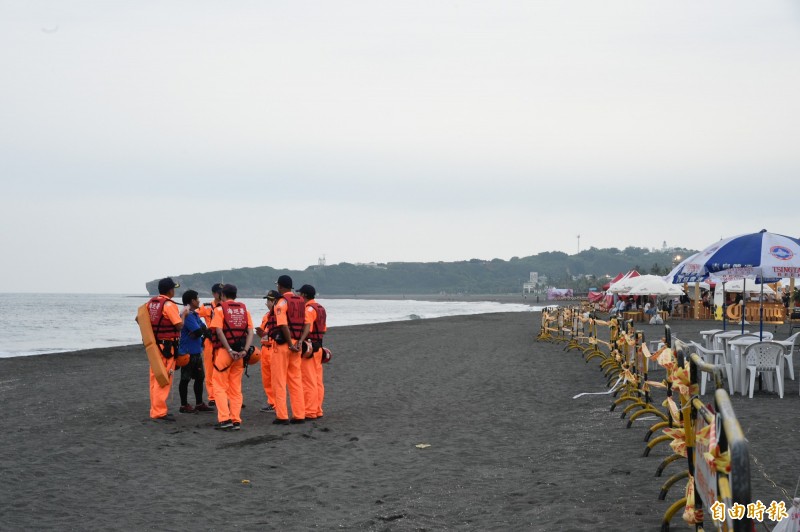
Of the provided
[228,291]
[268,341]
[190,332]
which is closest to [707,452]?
[228,291]

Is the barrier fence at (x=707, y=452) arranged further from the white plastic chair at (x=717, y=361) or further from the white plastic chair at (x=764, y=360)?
the white plastic chair at (x=717, y=361)

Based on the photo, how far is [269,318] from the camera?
9977 millimetres

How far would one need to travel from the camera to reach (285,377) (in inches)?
384

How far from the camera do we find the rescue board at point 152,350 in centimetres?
A: 955

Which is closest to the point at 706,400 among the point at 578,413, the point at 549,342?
the point at 578,413

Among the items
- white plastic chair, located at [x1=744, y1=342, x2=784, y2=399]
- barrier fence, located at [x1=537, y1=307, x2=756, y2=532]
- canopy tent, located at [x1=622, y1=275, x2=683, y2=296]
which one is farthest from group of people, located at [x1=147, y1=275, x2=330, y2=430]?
canopy tent, located at [x1=622, y1=275, x2=683, y2=296]

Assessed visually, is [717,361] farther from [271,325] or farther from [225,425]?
[225,425]

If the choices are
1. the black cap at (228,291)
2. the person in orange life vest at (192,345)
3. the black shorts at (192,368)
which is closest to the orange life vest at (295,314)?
→ the black cap at (228,291)

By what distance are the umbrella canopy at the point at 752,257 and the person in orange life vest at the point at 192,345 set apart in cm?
724

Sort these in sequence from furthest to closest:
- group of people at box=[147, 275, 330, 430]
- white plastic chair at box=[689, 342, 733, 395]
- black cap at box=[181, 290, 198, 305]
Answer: white plastic chair at box=[689, 342, 733, 395] < black cap at box=[181, 290, 198, 305] < group of people at box=[147, 275, 330, 430]

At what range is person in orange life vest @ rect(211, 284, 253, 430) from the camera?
30.2 ft

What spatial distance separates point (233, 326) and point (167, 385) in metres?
1.38

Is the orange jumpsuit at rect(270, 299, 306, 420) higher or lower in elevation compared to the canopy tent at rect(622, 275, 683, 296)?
lower

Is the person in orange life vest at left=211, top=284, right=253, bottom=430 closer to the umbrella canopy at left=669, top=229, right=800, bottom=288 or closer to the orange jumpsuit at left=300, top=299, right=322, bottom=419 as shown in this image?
the orange jumpsuit at left=300, top=299, right=322, bottom=419
